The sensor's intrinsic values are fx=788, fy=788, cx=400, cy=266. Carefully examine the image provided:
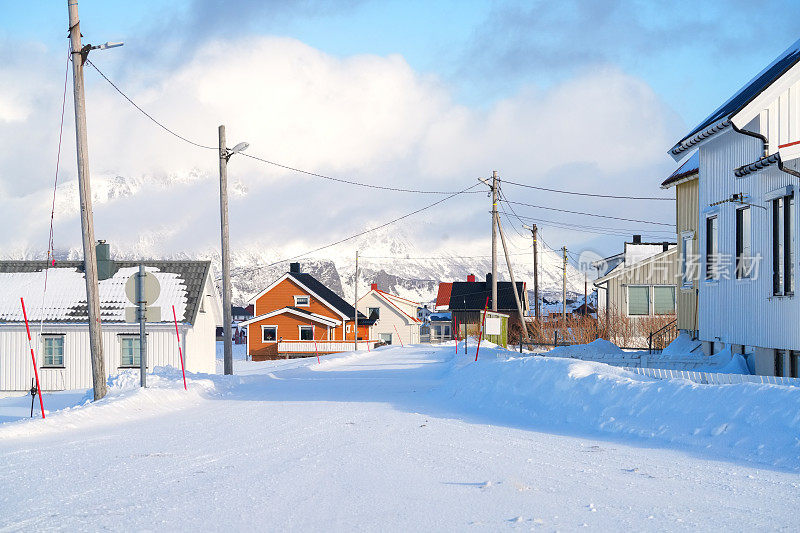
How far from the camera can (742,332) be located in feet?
59.1

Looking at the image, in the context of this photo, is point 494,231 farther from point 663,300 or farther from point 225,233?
point 225,233

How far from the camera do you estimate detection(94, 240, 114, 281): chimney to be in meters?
36.0

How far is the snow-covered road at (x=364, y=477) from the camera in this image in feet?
20.0

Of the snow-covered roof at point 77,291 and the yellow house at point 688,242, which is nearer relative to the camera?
the yellow house at point 688,242

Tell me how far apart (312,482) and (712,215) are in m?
15.7

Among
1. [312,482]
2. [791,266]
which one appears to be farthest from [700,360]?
[312,482]

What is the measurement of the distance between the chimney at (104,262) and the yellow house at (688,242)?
24812 mm

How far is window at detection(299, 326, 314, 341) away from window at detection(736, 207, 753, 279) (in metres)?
47.0

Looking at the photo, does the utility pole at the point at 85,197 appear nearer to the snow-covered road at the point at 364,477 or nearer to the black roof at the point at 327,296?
the snow-covered road at the point at 364,477

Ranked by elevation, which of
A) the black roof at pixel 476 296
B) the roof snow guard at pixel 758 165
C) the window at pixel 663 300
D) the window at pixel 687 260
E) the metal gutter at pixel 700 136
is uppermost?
the metal gutter at pixel 700 136

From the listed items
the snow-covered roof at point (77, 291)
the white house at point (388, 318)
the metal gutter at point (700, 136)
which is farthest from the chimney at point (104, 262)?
the white house at point (388, 318)

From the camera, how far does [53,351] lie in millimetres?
33312

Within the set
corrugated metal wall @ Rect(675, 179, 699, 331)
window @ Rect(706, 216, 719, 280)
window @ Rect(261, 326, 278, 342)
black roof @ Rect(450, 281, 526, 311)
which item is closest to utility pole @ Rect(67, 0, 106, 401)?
window @ Rect(706, 216, 719, 280)

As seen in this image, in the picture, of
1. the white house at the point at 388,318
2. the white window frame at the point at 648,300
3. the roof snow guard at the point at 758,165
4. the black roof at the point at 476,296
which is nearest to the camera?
the roof snow guard at the point at 758,165
